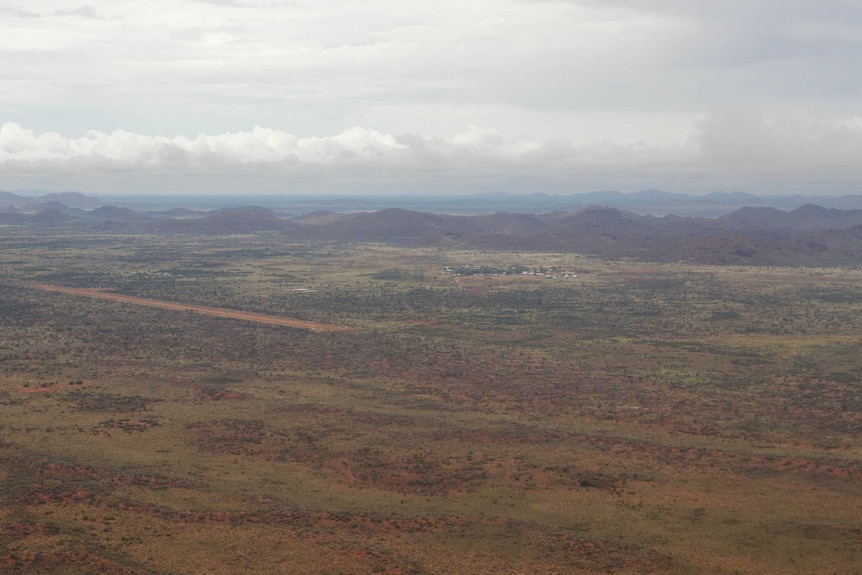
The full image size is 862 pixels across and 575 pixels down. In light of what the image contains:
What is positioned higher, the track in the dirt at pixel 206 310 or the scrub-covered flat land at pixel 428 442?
the track in the dirt at pixel 206 310

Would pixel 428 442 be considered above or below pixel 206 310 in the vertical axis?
below

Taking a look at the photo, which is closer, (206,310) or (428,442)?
(428,442)

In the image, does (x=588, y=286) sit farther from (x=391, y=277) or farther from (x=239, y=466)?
(x=239, y=466)

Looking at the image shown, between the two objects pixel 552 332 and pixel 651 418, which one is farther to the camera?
pixel 552 332

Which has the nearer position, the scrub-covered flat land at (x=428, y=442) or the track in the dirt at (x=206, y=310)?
the scrub-covered flat land at (x=428, y=442)

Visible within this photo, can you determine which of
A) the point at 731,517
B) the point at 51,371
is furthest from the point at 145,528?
the point at 51,371
